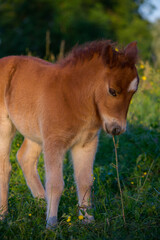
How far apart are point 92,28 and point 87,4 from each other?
280 inches

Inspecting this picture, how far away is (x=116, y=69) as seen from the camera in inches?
131

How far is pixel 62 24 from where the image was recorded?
32094 mm

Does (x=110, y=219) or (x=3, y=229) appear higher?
(x=110, y=219)

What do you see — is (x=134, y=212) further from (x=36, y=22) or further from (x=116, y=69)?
(x=36, y=22)

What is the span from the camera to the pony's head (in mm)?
3271

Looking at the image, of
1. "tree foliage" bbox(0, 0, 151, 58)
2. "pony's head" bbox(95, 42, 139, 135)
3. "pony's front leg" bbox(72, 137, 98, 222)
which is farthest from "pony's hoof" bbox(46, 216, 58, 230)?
"tree foliage" bbox(0, 0, 151, 58)

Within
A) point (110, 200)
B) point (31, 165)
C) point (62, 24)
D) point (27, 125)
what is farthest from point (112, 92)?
point (62, 24)

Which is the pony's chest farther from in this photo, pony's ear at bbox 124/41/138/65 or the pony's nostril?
pony's ear at bbox 124/41/138/65

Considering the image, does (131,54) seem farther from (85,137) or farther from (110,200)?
(110,200)

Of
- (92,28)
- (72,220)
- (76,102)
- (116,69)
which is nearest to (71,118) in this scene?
(76,102)

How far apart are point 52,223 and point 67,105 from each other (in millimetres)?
1307

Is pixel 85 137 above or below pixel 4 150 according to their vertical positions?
above

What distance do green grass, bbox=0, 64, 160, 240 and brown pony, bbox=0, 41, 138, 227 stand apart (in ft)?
0.72

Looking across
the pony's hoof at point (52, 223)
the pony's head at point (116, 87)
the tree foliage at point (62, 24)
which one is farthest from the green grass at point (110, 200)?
the tree foliage at point (62, 24)
